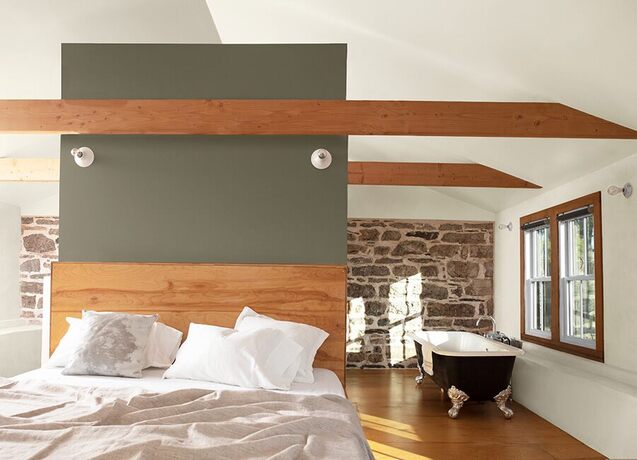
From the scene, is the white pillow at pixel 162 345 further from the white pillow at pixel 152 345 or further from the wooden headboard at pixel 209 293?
the wooden headboard at pixel 209 293

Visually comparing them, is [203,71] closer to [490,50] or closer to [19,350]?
[490,50]

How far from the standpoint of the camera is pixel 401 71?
17.7 ft

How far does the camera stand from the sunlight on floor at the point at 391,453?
4.71 meters

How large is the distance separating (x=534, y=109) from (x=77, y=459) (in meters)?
3.59

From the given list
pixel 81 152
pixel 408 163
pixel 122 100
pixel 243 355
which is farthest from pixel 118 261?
pixel 408 163

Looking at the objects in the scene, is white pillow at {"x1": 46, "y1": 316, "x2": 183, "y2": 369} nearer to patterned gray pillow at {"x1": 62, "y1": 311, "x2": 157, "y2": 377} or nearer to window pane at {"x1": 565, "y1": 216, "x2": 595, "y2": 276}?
patterned gray pillow at {"x1": 62, "y1": 311, "x2": 157, "y2": 377}

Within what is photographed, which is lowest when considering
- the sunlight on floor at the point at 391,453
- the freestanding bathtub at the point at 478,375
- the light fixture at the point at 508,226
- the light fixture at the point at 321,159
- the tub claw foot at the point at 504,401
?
the sunlight on floor at the point at 391,453

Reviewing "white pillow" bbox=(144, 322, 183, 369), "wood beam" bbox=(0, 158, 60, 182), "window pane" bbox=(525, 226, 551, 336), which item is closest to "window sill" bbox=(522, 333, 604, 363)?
"window pane" bbox=(525, 226, 551, 336)

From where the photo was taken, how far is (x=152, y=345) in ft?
14.4

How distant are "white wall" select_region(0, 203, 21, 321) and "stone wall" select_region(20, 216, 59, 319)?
189 millimetres

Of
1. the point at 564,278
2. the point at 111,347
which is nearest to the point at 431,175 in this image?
the point at 564,278

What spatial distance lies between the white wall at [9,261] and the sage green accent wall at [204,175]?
460cm

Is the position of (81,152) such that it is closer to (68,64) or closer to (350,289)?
(68,64)

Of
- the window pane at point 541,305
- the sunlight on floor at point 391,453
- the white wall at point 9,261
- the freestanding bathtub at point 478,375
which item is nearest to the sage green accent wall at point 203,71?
the sunlight on floor at point 391,453
